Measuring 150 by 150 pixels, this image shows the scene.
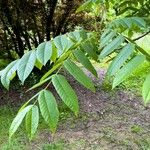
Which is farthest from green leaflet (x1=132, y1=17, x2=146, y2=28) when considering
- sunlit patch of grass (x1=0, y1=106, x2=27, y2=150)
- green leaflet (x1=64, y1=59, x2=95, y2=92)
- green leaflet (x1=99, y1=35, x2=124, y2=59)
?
sunlit patch of grass (x1=0, y1=106, x2=27, y2=150)

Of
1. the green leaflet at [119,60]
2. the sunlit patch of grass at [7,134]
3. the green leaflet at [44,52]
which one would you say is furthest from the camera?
the sunlit patch of grass at [7,134]

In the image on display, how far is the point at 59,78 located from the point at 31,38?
18.8 feet

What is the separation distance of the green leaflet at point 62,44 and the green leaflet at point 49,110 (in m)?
0.34

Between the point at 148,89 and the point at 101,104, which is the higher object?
the point at 148,89

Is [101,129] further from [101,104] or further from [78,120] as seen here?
[101,104]

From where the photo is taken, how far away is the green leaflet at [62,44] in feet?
5.25

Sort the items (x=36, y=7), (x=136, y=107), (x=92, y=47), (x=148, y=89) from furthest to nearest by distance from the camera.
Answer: (x=36, y=7), (x=136, y=107), (x=92, y=47), (x=148, y=89)

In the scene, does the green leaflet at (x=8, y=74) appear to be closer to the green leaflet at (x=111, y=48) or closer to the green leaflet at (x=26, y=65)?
the green leaflet at (x=26, y=65)

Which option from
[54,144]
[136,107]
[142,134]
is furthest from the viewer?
[136,107]

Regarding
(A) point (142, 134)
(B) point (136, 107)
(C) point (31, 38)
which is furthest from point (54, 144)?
(C) point (31, 38)

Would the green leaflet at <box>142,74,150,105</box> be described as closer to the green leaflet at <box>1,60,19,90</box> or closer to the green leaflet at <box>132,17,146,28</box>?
the green leaflet at <box>1,60,19,90</box>

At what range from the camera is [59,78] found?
1333 mm

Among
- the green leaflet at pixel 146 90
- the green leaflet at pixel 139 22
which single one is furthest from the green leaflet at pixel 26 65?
the green leaflet at pixel 139 22

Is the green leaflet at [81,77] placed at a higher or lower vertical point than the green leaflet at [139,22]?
higher
